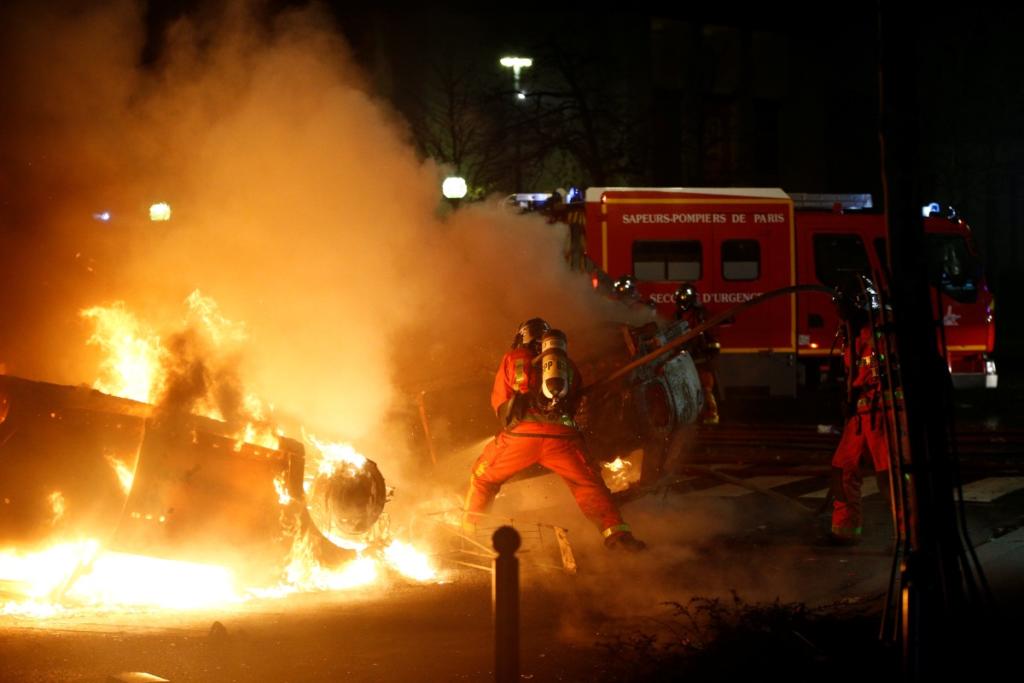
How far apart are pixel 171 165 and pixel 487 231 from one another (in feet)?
8.93

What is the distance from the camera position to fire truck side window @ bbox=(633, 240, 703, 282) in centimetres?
1889

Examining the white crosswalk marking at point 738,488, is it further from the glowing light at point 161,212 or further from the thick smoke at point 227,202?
the glowing light at point 161,212

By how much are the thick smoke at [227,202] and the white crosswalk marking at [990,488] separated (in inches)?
174

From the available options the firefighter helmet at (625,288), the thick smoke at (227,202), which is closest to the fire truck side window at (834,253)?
the firefighter helmet at (625,288)

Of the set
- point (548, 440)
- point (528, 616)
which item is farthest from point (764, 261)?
point (528, 616)

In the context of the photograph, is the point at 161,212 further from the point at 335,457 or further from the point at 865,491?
the point at 865,491

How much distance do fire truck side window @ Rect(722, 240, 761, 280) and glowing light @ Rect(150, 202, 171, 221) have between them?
1201 cm

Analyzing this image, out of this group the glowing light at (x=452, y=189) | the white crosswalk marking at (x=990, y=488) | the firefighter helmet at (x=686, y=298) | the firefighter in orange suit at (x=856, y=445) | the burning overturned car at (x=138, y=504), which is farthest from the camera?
the firefighter helmet at (x=686, y=298)

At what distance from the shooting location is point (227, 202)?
27.4 feet

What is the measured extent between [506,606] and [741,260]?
15045 millimetres

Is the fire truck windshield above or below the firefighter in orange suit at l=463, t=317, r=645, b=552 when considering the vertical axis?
above

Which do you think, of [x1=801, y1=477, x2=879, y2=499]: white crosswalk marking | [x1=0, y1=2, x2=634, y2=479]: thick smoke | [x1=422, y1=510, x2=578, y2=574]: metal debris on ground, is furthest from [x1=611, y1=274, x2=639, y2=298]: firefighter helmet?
[x1=422, y1=510, x2=578, y2=574]: metal debris on ground

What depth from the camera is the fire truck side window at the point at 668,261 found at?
18.9 meters

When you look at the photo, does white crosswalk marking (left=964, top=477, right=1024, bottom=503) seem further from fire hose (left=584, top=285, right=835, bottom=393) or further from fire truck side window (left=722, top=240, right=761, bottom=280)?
fire truck side window (left=722, top=240, right=761, bottom=280)
